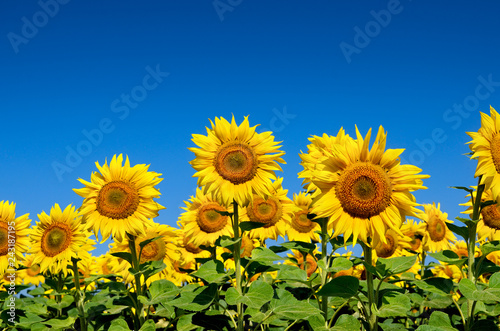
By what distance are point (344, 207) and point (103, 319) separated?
4.08 m

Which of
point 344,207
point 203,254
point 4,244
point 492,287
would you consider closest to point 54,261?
point 4,244

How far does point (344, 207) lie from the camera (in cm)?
477

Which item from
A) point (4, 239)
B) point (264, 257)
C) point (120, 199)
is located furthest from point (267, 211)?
point (4, 239)


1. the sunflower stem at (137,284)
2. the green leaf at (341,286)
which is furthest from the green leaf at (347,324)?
the sunflower stem at (137,284)

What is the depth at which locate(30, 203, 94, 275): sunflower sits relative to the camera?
24.5 feet

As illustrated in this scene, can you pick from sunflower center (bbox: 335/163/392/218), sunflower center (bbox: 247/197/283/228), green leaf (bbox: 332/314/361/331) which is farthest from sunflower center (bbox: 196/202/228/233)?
sunflower center (bbox: 335/163/392/218)

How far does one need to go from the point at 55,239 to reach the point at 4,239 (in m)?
1.31

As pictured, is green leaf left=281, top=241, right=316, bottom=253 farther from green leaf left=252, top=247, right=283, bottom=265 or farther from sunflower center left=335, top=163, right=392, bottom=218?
sunflower center left=335, top=163, right=392, bottom=218

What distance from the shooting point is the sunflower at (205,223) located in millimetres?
8188

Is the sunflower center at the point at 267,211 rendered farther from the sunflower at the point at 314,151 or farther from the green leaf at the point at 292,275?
the green leaf at the point at 292,275

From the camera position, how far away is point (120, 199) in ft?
21.2

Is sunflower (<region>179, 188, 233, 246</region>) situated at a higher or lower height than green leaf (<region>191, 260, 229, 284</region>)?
higher

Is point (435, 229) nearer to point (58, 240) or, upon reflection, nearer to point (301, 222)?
point (301, 222)

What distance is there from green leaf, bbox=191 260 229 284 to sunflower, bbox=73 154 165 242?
1.24m
